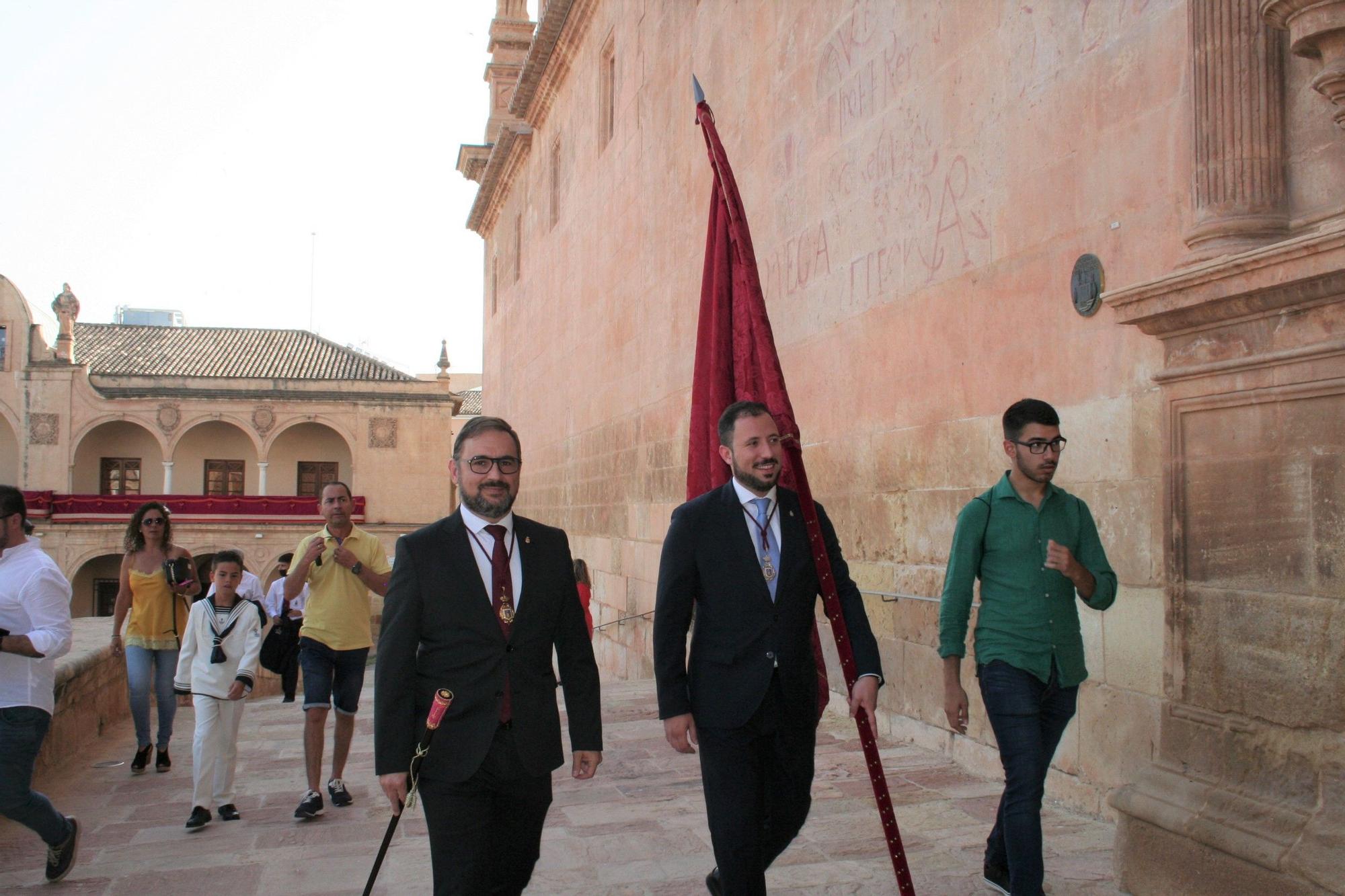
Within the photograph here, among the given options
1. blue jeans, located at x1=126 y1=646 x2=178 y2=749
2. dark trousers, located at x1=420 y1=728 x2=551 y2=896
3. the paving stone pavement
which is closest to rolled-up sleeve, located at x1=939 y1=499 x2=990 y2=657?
the paving stone pavement

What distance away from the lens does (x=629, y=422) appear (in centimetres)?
1403

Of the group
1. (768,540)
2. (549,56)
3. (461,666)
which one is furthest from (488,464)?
(549,56)

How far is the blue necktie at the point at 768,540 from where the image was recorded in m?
3.27

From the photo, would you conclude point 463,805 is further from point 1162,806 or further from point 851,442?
point 851,442

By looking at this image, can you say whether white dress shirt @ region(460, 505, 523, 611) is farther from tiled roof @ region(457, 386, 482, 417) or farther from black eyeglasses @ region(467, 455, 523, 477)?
tiled roof @ region(457, 386, 482, 417)

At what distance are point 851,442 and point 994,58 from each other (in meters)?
2.58

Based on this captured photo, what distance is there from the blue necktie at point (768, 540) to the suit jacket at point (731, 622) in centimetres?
1

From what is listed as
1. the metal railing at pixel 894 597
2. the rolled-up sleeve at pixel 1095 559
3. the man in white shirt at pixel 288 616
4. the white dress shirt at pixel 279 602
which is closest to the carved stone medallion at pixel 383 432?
the white dress shirt at pixel 279 602

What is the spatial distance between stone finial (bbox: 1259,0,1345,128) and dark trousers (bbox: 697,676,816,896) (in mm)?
2307

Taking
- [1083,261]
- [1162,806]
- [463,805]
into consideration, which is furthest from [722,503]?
[1083,261]

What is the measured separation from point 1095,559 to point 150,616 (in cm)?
559

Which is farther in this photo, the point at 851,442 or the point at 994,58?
the point at 851,442

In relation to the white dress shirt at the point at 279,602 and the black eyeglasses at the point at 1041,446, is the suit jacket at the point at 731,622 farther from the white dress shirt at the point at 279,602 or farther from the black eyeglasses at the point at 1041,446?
the white dress shirt at the point at 279,602

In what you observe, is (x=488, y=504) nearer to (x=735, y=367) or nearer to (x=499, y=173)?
(x=735, y=367)
